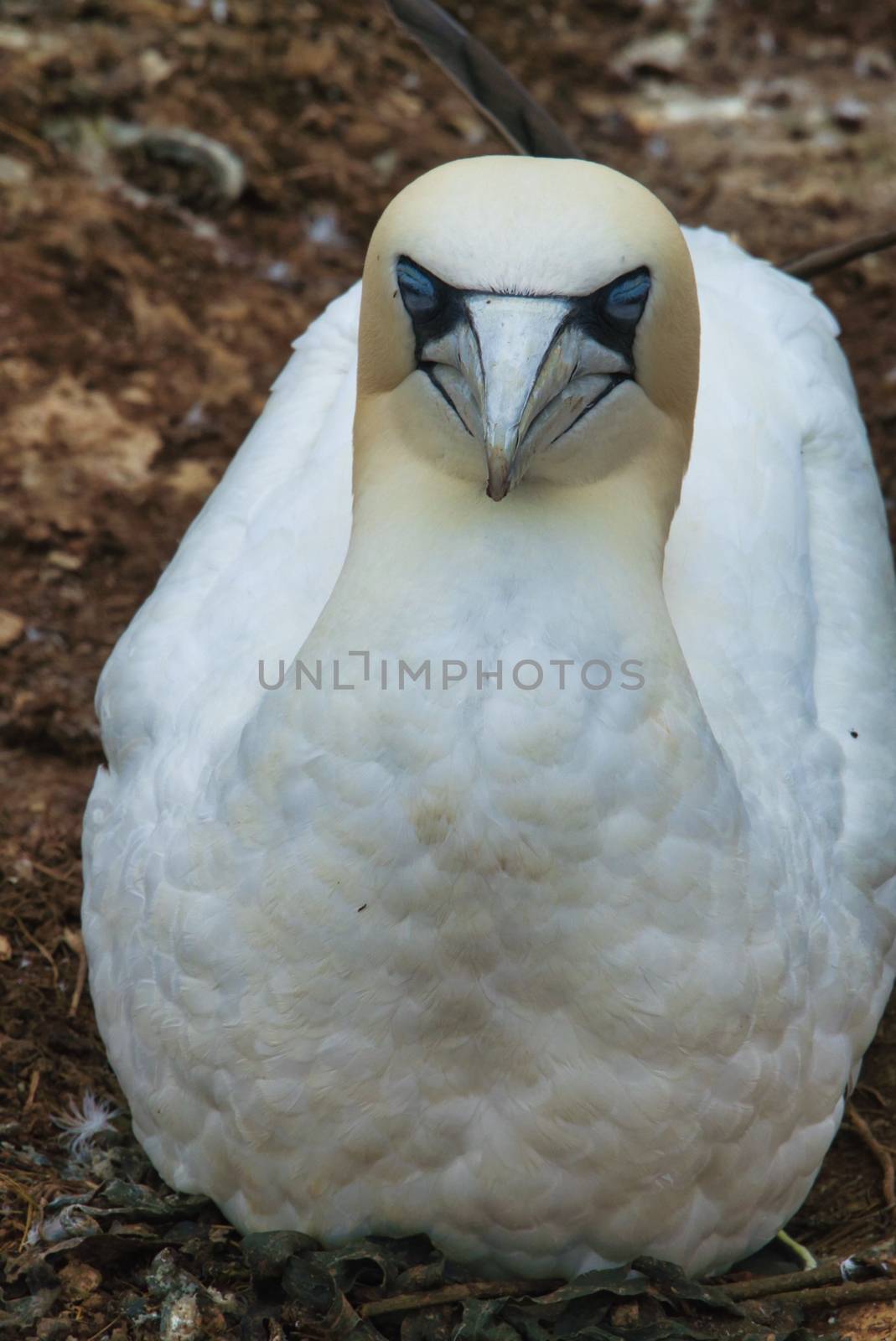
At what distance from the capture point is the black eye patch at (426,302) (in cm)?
299

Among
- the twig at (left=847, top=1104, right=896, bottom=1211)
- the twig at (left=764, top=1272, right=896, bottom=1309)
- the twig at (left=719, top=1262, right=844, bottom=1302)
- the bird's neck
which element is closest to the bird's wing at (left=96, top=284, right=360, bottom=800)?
the bird's neck

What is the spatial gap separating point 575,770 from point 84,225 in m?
4.28

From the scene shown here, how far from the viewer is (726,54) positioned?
7.99 m

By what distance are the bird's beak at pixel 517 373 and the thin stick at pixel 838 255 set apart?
2414mm

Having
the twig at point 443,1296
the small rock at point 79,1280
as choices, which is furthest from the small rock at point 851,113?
the small rock at point 79,1280

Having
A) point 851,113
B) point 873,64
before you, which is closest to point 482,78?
point 851,113

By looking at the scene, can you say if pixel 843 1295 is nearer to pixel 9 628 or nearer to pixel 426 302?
pixel 426 302

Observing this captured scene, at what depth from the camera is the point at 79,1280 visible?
3672mm

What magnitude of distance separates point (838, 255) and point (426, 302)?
9.17 ft

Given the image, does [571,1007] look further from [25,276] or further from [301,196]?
[301,196]

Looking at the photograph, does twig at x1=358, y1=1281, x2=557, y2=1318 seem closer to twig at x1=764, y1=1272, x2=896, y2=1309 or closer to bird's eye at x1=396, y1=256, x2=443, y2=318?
twig at x1=764, y1=1272, x2=896, y2=1309

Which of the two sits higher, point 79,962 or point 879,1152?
point 879,1152

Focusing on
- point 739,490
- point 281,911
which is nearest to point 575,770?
point 281,911

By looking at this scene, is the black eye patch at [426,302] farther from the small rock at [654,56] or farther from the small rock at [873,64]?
the small rock at [873,64]
